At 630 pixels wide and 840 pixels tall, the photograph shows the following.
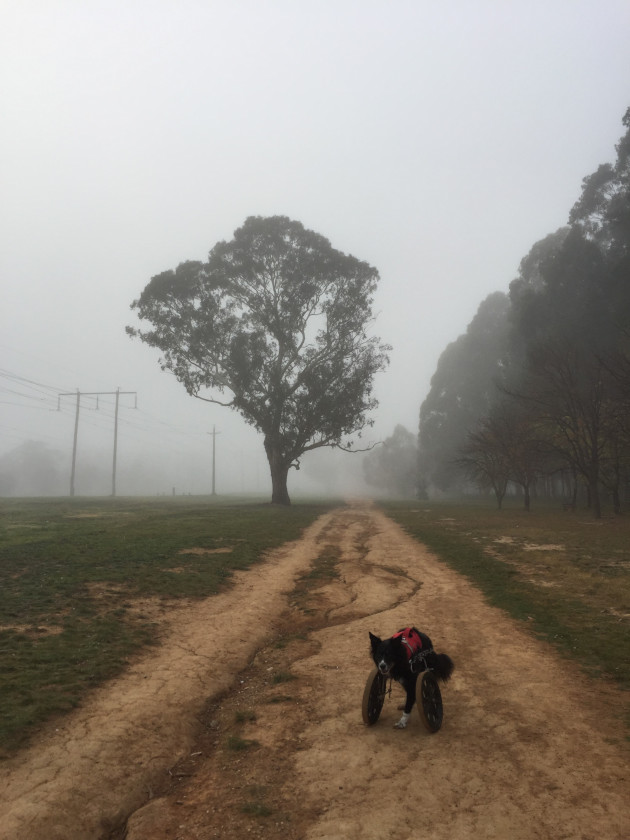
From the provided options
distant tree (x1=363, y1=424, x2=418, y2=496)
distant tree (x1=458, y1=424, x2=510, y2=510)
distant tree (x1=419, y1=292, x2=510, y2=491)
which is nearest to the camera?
distant tree (x1=458, y1=424, x2=510, y2=510)

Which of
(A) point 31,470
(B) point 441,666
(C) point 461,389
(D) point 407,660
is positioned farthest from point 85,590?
(A) point 31,470

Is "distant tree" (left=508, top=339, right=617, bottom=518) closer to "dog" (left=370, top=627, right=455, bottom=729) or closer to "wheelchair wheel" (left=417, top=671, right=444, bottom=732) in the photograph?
"dog" (left=370, top=627, right=455, bottom=729)

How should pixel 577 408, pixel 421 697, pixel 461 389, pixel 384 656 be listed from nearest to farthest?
pixel 421 697 → pixel 384 656 → pixel 577 408 → pixel 461 389

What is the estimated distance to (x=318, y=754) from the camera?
543 cm

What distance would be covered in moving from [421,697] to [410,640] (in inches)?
22.9

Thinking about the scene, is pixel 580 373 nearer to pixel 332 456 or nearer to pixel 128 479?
pixel 128 479

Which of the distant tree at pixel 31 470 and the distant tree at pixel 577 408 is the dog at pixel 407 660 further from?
the distant tree at pixel 31 470

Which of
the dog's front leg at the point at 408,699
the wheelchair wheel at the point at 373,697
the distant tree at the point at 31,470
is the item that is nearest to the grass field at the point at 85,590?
the wheelchair wheel at the point at 373,697

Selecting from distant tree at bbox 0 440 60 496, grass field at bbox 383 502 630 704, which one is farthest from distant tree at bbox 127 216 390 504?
distant tree at bbox 0 440 60 496

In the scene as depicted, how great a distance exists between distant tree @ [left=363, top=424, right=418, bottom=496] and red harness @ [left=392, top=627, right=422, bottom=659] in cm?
8498

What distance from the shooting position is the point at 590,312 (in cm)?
4056

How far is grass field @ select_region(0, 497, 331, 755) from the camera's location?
685 centimetres

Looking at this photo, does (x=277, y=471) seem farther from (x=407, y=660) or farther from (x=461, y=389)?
(x=407, y=660)

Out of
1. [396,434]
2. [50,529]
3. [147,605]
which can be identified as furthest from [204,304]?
[396,434]
